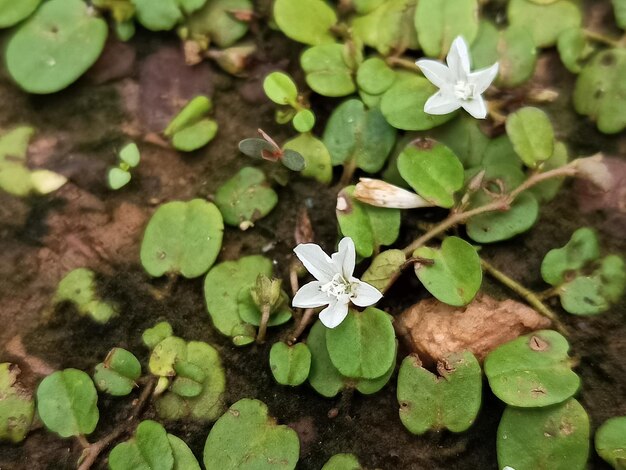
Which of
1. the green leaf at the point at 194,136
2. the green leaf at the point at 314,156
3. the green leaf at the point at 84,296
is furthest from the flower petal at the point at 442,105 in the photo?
the green leaf at the point at 84,296

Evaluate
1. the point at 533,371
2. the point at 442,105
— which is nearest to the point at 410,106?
the point at 442,105

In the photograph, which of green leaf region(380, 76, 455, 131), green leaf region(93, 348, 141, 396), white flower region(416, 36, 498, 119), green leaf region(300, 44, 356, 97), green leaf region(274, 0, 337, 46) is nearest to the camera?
green leaf region(93, 348, 141, 396)

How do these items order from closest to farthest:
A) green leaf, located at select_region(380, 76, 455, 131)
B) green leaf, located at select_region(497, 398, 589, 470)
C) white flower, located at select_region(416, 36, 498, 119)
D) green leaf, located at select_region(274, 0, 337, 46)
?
green leaf, located at select_region(497, 398, 589, 470), white flower, located at select_region(416, 36, 498, 119), green leaf, located at select_region(380, 76, 455, 131), green leaf, located at select_region(274, 0, 337, 46)

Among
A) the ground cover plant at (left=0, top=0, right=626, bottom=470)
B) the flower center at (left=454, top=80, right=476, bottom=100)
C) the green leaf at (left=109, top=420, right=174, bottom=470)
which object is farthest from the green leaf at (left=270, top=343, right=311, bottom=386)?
the flower center at (left=454, top=80, right=476, bottom=100)

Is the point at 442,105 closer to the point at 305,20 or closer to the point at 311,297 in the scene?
the point at 305,20

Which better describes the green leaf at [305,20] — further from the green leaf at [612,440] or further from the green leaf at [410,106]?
the green leaf at [612,440]

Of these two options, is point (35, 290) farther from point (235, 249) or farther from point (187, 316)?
point (235, 249)

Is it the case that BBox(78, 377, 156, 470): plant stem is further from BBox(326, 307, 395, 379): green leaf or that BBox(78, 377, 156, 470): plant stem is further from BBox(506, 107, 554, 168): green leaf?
BBox(506, 107, 554, 168): green leaf
